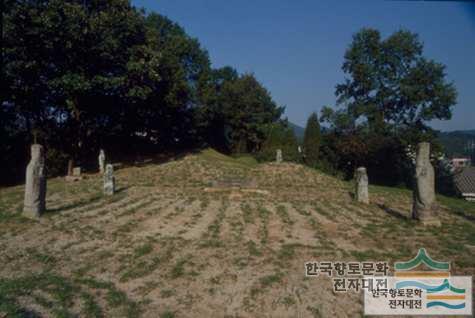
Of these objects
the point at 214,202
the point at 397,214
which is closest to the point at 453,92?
the point at 397,214

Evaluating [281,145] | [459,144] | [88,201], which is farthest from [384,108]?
[459,144]

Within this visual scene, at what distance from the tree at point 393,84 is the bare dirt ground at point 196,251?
22.5m

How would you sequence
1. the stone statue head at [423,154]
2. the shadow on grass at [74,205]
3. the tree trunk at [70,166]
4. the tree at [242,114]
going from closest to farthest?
the stone statue head at [423,154] < the shadow on grass at [74,205] < the tree trunk at [70,166] < the tree at [242,114]

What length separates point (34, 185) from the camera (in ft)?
31.5

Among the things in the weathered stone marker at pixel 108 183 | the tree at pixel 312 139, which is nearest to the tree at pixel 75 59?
the weathered stone marker at pixel 108 183

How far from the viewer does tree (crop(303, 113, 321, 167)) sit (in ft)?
106

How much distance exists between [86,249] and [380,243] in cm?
661

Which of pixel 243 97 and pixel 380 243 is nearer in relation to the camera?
pixel 380 243

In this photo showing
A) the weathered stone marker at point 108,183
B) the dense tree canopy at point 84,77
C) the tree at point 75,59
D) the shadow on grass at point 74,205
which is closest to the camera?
the shadow on grass at point 74,205

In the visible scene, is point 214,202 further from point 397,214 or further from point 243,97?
point 243,97

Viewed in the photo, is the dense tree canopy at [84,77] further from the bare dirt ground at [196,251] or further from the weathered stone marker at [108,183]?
the bare dirt ground at [196,251]

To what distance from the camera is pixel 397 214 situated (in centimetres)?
1160

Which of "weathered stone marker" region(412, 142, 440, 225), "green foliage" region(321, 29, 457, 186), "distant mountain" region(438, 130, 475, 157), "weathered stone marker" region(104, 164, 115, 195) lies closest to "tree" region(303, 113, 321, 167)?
"green foliage" region(321, 29, 457, 186)

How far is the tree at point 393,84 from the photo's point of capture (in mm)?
32344
